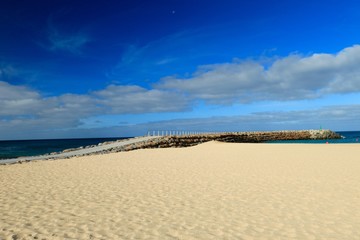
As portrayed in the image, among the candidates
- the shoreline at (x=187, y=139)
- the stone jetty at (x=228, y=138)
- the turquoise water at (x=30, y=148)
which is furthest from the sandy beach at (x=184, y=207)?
the turquoise water at (x=30, y=148)

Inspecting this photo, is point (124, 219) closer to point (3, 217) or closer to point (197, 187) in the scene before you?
point (3, 217)

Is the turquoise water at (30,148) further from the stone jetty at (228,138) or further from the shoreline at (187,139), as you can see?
the stone jetty at (228,138)

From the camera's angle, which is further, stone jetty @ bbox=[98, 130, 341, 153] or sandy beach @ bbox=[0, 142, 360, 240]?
stone jetty @ bbox=[98, 130, 341, 153]

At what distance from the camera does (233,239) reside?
6.28 m

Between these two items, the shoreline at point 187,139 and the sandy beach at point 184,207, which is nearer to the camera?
the sandy beach at point 184,207

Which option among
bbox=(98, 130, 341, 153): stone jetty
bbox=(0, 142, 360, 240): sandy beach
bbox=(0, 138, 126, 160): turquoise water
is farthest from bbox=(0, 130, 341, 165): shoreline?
bbox=(0, 142, 360, 240): sandy beach

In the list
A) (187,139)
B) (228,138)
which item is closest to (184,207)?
(187,139)

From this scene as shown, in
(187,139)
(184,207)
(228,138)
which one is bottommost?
(184,207)

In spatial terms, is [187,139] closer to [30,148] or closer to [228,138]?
[228,138]

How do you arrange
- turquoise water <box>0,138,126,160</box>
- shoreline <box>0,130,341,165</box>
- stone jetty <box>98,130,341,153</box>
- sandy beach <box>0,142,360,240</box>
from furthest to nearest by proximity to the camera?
turquoise water <box>0,138,126,160</box>
stone jetty <box>98,130,341,153</box>
shoreline <box>0,130,341,165</box>
sandy beach <box>0,142,360,240</box>

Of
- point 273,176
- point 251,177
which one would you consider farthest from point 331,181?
point 251,177

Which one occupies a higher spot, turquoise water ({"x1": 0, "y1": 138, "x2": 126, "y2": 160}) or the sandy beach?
turquoise water ({"x1": 0, "y1": 138, "x2": 126, "y2": 160})

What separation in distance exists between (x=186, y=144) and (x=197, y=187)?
41304 millimetres

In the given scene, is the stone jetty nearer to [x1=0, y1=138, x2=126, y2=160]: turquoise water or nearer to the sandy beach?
[x1=0, y1=138, x2=126, y2=160]: turquoise water
